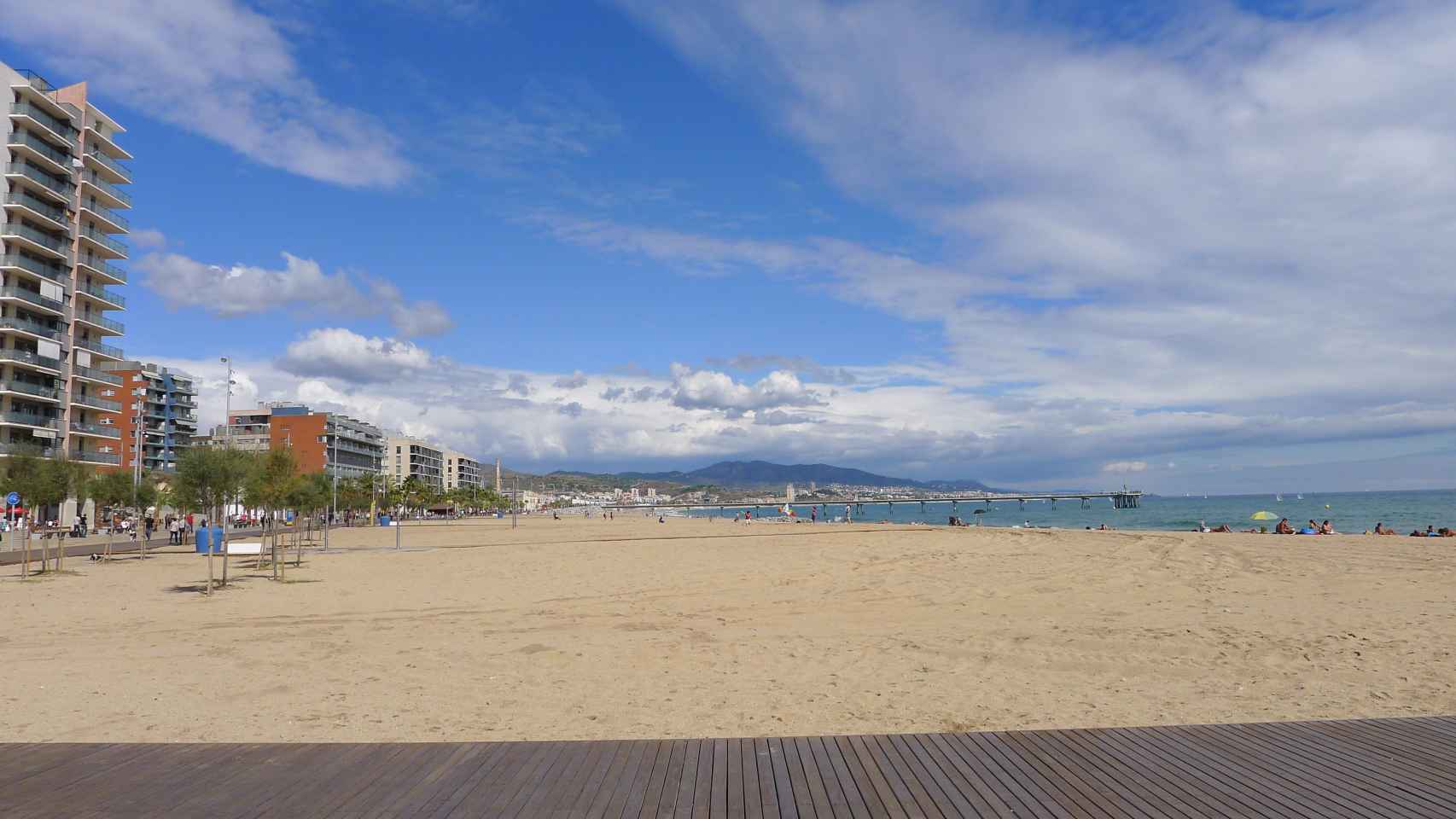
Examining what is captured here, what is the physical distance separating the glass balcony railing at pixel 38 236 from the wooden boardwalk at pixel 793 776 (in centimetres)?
6008

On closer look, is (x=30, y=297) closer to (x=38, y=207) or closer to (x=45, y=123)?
(x=38, y=207)

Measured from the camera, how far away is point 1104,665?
9.93 meters

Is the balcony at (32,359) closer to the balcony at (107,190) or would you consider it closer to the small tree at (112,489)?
the balcony at (107,190)

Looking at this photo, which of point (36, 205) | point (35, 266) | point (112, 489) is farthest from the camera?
point (36, 205)

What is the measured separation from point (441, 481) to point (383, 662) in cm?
18053

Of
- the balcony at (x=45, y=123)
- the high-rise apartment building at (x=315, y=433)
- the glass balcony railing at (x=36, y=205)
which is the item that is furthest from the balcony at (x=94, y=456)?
the high-rise apartment building at (x=315, y=433)

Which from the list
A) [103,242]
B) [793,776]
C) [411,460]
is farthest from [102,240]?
[411,460]

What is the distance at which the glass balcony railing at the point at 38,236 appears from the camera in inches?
2057

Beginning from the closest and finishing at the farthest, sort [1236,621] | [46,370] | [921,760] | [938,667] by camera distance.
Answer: [921,760]
[938,667]
[1236,621]
[46,370]

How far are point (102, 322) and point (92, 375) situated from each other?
3857 millimetres

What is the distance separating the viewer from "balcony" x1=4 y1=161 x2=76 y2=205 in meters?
53.2

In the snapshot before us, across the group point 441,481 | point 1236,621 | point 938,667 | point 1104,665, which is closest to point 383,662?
point 938,667

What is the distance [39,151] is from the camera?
2147 inches

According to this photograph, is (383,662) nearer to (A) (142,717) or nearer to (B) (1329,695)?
(A) (142,717)
